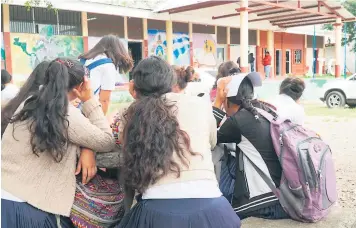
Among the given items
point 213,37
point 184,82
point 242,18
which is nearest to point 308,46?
point 213,37

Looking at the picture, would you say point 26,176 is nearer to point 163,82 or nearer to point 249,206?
point 163,82

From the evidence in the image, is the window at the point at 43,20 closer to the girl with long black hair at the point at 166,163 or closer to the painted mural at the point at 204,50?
the painted mural at the point at 204,50

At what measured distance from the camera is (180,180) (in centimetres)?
188

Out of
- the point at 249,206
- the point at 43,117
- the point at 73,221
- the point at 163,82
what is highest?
the point at 163,82

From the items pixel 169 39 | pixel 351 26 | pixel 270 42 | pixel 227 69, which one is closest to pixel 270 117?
pixel 227 69

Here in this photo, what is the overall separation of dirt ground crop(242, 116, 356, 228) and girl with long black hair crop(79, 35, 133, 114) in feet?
5.65

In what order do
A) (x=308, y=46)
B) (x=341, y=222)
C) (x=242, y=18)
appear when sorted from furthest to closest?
1. (x=308, y=46)
2. (x=242, y=18)
3. (x=341, y=222)

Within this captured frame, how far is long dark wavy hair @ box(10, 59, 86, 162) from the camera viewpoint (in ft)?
6.35

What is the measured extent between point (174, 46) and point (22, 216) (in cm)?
1600

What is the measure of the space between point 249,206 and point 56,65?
5.58 ft

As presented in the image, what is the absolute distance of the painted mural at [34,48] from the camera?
1263 cm

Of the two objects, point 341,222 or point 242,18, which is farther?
point 242,18

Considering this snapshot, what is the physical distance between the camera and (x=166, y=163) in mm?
1864

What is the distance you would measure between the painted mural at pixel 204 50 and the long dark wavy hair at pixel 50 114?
53.8 ft
